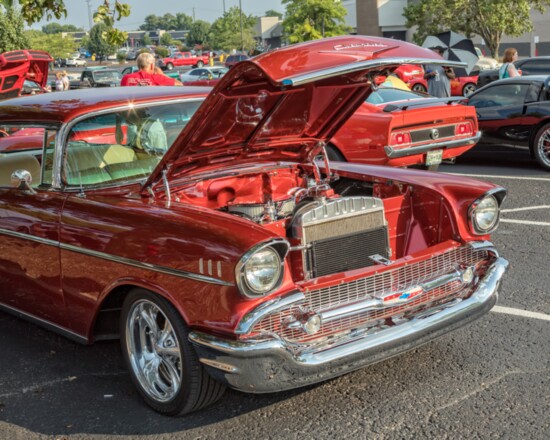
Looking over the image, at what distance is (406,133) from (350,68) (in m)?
5.37

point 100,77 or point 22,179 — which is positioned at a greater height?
point 100,77

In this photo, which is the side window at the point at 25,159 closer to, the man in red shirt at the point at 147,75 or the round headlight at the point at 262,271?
the round headlight at the point at 262,271

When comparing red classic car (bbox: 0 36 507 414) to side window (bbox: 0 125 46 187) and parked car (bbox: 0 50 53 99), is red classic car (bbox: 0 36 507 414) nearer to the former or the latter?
side window (bbox: 0 125 46 187)

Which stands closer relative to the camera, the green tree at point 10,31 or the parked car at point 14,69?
the parked car at point 14,69

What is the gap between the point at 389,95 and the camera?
32.9ft

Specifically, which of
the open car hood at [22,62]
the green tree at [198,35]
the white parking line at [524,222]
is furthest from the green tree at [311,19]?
the green tree at [198,35]

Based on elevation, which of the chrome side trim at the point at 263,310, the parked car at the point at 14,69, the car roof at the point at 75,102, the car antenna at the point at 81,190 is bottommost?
the chrome side trim at the point at 263,310

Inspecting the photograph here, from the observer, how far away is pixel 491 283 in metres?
4.18

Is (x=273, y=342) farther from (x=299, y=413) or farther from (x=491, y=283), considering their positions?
(x=491, y=283)

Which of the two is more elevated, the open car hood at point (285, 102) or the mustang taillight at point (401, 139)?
the open car hood at point (285, 102)

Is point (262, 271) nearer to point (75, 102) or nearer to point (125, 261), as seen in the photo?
point (125, 261)

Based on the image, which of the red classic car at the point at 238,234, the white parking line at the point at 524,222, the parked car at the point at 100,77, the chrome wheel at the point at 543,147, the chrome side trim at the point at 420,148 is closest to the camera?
the red classic car at the point at 238,234

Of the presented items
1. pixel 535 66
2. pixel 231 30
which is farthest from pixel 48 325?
pixel 231 30

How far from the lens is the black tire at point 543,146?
1007cm
